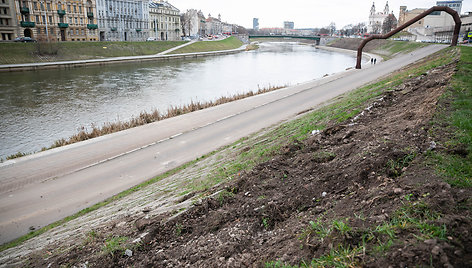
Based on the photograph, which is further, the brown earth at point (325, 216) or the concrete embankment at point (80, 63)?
the concrete embankment at point (80, 63)

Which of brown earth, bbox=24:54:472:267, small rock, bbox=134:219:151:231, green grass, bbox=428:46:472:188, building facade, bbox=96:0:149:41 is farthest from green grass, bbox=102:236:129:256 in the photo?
building facade, bbox=96:0:149:41

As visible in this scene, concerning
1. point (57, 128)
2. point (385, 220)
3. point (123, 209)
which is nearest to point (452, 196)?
point (385, 220)

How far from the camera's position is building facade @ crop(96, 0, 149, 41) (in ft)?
266

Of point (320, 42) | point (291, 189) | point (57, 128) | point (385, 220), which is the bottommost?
point (57, 128)

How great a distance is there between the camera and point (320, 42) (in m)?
139

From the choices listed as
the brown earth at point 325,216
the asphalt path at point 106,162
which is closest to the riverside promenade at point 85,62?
the asphalt path at point 106,162

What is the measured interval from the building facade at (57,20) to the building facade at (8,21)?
74 centimetres

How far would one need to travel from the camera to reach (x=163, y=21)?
107 metres

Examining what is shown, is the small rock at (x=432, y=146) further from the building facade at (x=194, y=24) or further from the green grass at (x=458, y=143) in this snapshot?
the building facade at (x=194, y=24)

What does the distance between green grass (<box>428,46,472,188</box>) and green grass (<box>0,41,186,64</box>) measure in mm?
59119

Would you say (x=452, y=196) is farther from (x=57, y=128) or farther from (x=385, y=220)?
(x=57, y=128)

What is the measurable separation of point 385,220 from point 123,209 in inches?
263

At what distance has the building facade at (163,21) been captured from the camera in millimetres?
102062

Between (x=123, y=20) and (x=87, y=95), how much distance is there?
65.4 meters
